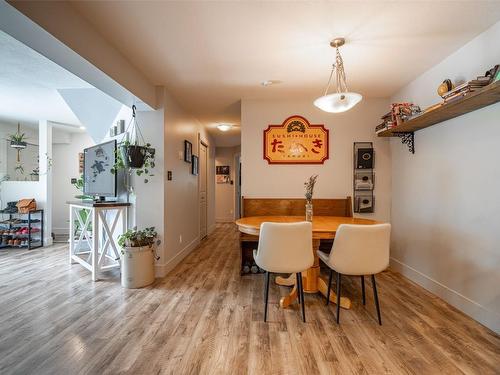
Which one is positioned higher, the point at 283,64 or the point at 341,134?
the point at 283,64

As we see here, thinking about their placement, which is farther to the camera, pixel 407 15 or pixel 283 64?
pixel 283 64

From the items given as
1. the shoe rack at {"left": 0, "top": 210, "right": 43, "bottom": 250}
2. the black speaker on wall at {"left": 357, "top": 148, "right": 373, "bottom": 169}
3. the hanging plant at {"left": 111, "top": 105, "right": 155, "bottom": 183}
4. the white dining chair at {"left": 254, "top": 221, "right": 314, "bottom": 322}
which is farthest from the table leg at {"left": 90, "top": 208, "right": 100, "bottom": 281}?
the black speaker on wall at {"left": 357, "top": 148, "right": 373, "bottom": 169}

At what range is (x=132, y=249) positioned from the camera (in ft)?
8.87

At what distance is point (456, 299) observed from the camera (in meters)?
2.28

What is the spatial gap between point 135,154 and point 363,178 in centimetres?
301

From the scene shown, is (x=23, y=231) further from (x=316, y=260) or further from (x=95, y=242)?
(x=316, y=260)

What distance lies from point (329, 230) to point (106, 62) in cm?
241

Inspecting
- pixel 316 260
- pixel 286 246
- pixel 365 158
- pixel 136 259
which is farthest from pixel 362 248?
pixel 136 259

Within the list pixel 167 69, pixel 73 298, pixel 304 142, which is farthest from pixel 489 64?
pixel 73 298

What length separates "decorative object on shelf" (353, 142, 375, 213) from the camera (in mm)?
3502

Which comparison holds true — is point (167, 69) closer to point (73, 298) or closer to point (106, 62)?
point (106, 62)

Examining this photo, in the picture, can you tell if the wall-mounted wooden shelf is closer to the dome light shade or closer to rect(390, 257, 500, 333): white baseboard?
the dome light shade

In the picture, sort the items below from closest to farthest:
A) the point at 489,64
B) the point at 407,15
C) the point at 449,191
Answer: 1. the point at 407,15
2. the point at 489,64
3. the point at 449,191

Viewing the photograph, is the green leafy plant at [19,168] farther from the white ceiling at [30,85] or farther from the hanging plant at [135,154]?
the hanging plant at [135,154]
